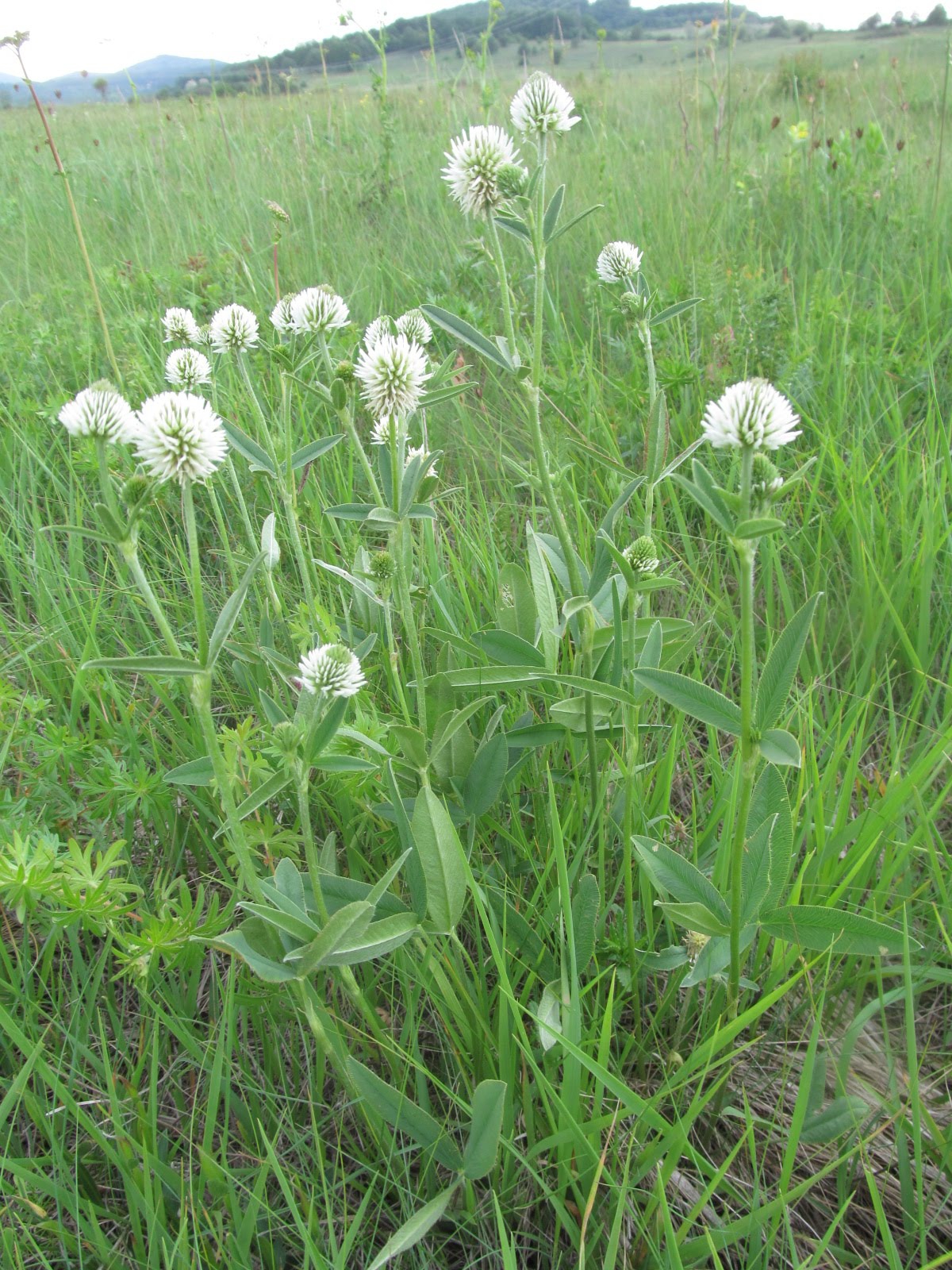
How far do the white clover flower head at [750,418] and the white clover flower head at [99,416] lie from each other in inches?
30.6

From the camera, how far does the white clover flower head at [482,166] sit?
5.47 feet

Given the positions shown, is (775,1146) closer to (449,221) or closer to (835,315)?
(835,315)

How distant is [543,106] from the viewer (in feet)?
5.55

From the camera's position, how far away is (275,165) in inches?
219

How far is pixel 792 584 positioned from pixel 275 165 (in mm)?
4797

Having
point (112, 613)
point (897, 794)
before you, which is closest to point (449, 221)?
point (112, 613)

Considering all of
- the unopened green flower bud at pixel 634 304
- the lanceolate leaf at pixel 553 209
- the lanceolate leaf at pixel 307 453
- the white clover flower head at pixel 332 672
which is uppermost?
the lanceolate leaf at pixel 553 209

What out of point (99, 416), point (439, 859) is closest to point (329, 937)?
point (439, 859)

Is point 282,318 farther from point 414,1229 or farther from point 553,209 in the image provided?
point 414,1229

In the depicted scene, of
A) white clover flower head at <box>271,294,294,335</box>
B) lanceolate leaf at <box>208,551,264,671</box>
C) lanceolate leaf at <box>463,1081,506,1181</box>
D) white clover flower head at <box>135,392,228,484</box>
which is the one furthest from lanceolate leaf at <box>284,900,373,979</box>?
white clover flower head at <box>271,294,294,335</box>

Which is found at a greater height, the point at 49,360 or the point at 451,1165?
the point at 49,360

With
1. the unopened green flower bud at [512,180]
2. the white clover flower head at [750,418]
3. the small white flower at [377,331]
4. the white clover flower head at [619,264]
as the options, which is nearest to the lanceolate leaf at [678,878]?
the white clover flower head at [750,418]

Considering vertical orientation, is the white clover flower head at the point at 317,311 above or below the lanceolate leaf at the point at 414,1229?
above

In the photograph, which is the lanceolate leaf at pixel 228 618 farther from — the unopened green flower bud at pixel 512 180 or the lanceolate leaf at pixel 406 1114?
the unopened green flower bud at pixel 512 180
